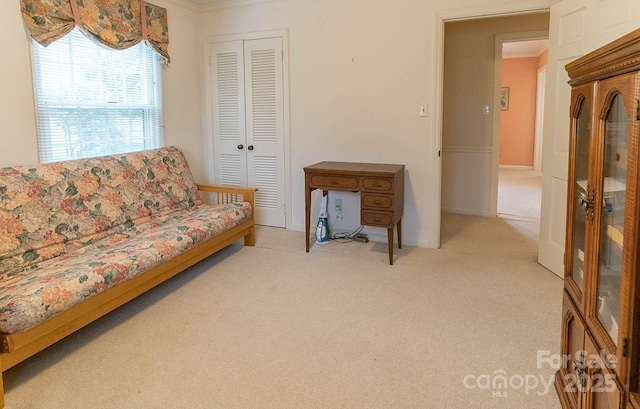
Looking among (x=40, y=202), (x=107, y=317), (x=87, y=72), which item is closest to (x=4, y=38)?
(x=87, y=72)

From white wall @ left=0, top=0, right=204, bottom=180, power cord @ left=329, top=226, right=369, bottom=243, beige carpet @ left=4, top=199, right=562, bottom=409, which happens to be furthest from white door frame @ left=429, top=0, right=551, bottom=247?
white wall @ left=0, top=0, right=204, bottom=180

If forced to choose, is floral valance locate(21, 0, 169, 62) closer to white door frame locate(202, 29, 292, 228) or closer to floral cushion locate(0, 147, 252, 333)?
white door frame locate(202, 29, 292, 228)

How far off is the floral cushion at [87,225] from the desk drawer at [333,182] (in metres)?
0.67

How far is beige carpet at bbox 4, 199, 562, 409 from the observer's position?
200cm

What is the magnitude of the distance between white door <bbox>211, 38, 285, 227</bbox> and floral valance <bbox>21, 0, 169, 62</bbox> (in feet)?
2.23

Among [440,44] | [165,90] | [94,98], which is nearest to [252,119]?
[165,90]

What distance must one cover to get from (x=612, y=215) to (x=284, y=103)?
139 inches

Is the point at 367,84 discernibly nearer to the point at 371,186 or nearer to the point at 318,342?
the point at 371,186

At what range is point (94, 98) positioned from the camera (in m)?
3.63

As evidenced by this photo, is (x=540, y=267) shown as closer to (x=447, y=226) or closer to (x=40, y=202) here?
(x=447, y=226)

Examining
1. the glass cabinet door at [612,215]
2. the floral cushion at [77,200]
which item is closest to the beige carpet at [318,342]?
the floral cushion at [77,200]

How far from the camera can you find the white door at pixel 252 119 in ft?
15.0

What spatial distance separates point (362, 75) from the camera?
4.13 m

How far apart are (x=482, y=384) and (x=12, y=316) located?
82.3 inches
